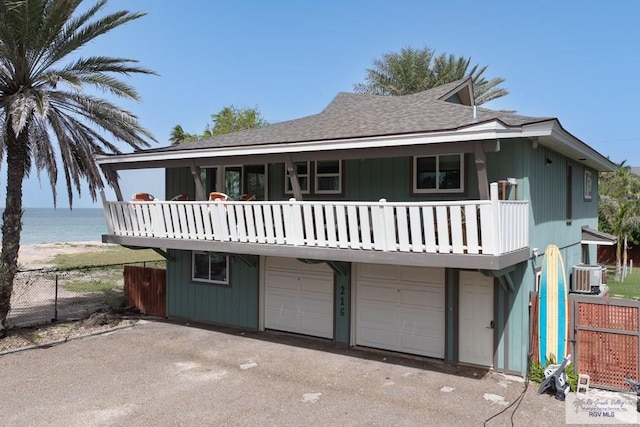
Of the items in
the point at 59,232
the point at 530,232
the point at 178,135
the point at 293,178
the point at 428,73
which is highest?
the point at 428,73

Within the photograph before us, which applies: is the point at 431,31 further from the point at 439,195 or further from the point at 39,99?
the point at 39,99

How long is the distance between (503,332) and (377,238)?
3.03 m

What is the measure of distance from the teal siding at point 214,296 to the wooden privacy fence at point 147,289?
44cm

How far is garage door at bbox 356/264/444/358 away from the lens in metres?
9.27

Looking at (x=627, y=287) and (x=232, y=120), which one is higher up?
(x=232, y=120)

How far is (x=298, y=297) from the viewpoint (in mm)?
10984

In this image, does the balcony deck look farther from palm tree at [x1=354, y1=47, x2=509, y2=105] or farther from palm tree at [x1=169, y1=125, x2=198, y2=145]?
palm tree at [x1=169, y1=125, x2=198, y2=145]

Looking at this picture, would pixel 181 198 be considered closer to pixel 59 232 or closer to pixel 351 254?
pixel 351 254

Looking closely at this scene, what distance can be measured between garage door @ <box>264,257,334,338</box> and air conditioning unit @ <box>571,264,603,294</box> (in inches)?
235

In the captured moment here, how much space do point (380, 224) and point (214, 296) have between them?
611cm

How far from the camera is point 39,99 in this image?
9.66m

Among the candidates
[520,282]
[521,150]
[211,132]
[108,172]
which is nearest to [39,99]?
[108,172]

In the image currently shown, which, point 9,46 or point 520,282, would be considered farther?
point 9,46

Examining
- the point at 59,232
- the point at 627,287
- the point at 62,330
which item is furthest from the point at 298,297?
the point at 59,232
